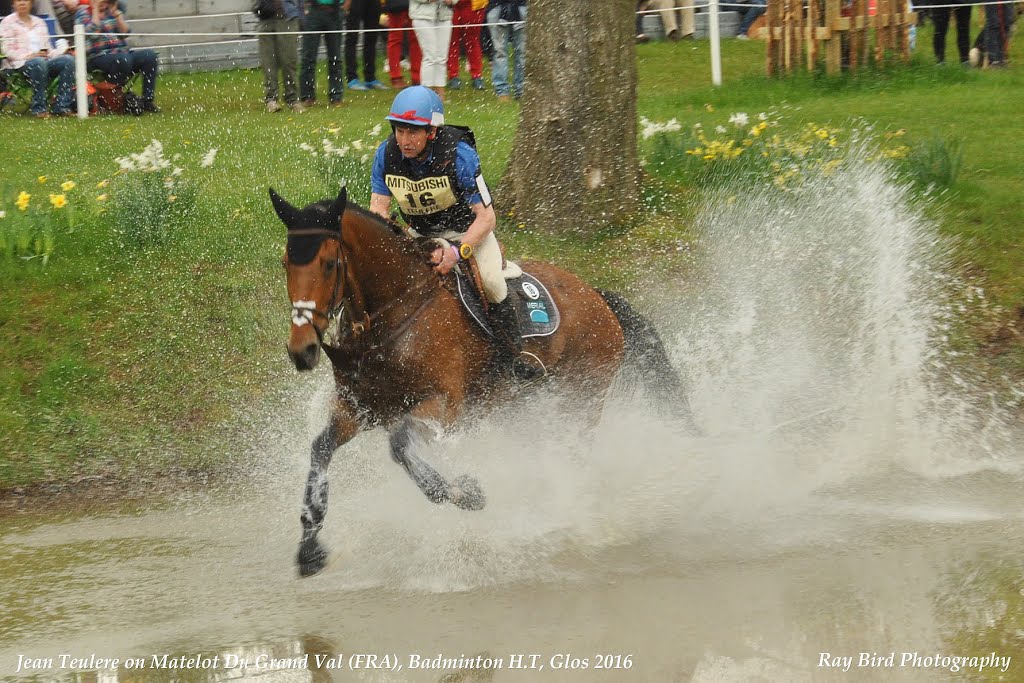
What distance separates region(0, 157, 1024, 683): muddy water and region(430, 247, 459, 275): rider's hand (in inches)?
36.2

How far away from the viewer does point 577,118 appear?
36.3 feet

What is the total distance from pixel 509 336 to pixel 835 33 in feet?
32.3

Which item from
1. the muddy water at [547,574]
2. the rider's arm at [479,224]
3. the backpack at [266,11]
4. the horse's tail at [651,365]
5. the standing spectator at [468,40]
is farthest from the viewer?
the standing spectator at [468,40]

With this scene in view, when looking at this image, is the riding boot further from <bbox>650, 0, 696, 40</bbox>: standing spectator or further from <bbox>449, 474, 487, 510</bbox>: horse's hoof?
<bbox>650, 0, 696, 40</bbox>: standing spectator

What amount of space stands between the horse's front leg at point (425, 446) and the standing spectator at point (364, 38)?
10.9 m

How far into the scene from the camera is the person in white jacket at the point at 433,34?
14719 millimetres

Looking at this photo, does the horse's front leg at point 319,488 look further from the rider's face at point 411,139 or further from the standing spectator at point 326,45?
the standing spectator at point 326,45

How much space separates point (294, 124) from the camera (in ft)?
48.1

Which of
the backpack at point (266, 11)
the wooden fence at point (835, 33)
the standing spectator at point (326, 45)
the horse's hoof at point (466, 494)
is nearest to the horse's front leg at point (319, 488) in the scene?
the horse's hoof at point (466, 494)

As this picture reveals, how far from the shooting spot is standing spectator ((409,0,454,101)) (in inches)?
579

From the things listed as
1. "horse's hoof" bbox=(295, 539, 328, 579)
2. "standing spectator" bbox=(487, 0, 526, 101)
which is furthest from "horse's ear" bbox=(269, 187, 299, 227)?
"standing spectator" bbox=(487, 0, 526, 101)

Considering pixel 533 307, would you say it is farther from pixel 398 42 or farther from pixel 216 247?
pixel 398 42

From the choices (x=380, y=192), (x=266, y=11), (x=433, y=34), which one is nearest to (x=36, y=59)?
(x=266, y=11)

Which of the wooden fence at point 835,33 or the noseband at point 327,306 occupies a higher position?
the wooden fence at point 835,33
